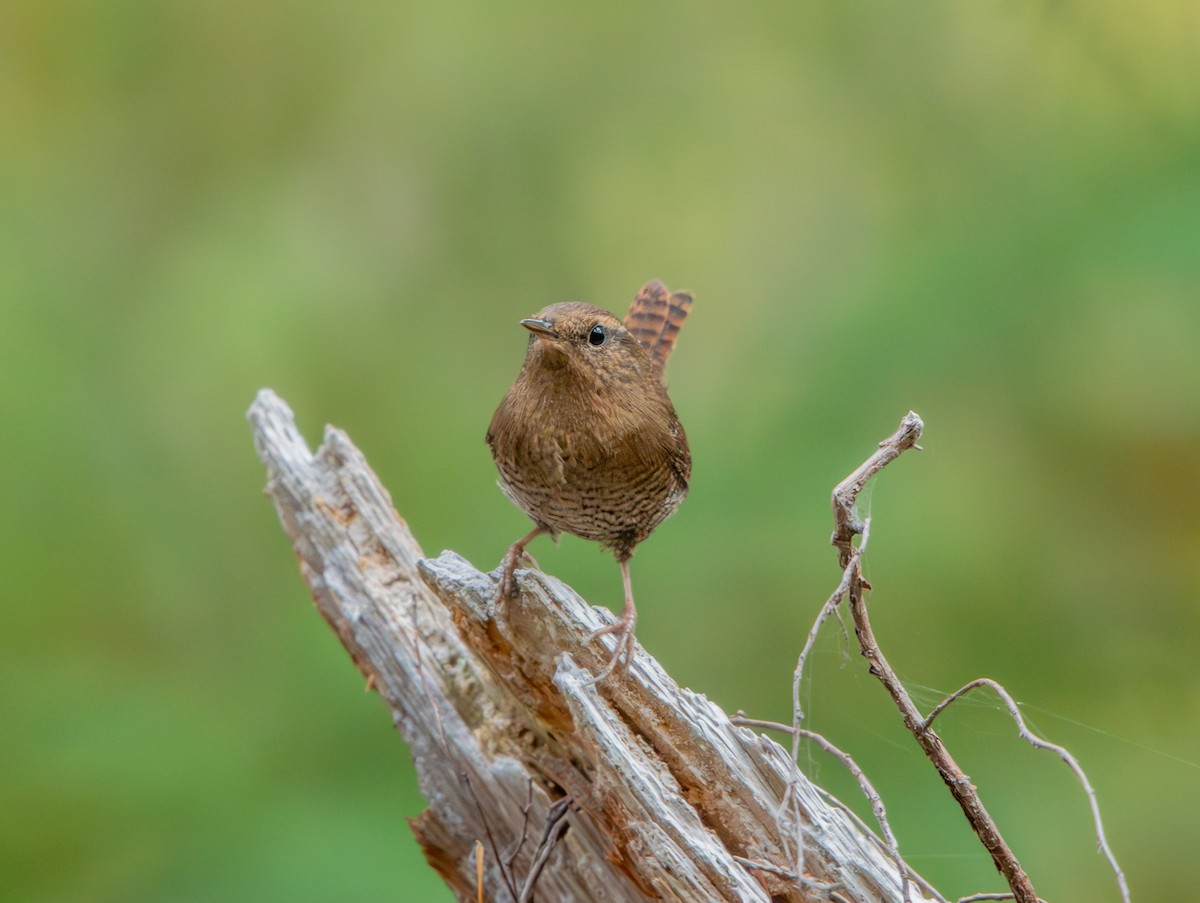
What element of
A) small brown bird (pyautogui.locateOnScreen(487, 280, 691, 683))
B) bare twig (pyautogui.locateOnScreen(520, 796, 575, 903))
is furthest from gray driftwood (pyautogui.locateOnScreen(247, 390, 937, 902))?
small brown bird (pyautogui.locateOnScreen(487, 280, 691, 683))

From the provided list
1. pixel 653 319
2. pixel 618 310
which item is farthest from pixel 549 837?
pixel 618 310

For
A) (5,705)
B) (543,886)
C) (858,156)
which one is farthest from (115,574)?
(858,156)

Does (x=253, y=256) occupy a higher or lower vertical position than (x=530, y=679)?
higher

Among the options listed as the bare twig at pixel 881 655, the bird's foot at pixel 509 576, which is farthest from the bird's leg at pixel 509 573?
the bare twig at pixel 881 655

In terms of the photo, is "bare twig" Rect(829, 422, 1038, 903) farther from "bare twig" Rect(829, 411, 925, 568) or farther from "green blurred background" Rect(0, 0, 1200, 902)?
"green blurred background" Rect(0, 0, 1200, 902)

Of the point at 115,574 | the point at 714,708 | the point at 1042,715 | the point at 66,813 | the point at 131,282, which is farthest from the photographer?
the point at 131,282

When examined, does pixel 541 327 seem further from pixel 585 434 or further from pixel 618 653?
pixel 618 653

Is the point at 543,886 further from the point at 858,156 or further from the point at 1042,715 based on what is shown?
the point at 858,156
